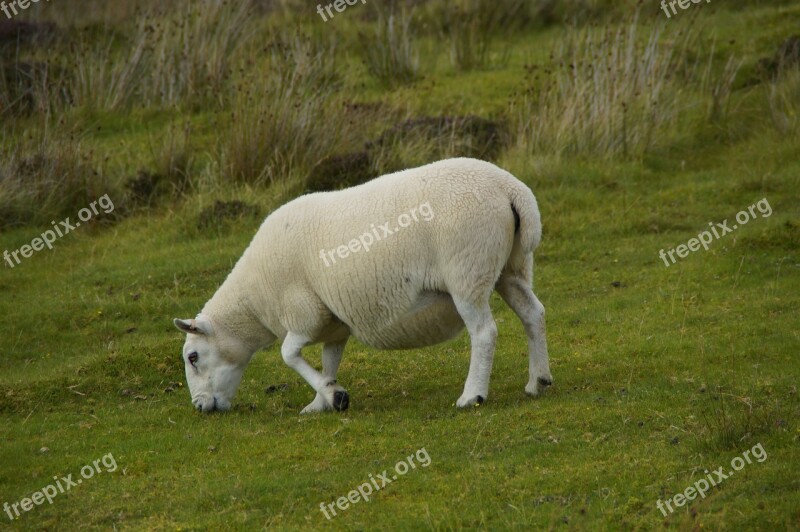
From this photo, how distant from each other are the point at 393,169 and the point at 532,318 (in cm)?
678

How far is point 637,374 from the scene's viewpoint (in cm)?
816

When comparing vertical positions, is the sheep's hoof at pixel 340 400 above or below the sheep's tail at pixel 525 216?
below

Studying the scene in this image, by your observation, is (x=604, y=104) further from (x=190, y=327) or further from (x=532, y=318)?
(x=190, y=327)

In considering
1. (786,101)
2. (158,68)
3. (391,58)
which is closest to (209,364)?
(158,68)

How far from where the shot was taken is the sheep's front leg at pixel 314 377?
811 centimetres

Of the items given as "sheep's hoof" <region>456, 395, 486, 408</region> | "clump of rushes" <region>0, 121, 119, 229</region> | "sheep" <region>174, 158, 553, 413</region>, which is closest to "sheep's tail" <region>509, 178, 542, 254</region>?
"sheep" <region>174, 158, 553, 413</region>

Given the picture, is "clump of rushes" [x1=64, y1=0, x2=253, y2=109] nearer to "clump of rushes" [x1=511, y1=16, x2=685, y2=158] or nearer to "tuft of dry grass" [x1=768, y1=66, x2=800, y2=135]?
"clump of rushes" [x1=511, y1=16, x2=685, y2=158]

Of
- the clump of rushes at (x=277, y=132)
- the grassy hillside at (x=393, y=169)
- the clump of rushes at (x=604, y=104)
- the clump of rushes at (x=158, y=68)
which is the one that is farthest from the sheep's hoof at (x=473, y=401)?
the clump of rushes at (x=158, y=68)

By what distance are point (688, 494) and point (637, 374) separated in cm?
244

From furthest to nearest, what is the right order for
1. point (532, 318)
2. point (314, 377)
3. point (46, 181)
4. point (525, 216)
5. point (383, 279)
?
point (46, 181) < point (314, 377) < point (532, 318) < point (383, 279) < point (525, 216)

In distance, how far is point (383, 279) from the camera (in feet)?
25.2

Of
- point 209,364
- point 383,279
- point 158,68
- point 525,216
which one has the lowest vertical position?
point 209,364

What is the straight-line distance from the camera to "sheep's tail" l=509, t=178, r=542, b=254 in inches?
292

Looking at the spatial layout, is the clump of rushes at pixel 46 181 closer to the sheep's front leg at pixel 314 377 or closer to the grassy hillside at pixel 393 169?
the grassy hillside at pixel 393 169
